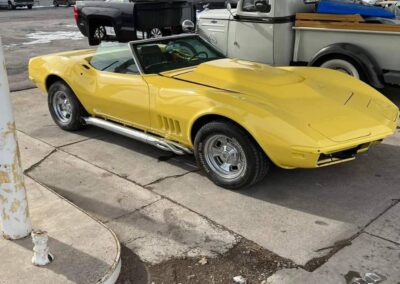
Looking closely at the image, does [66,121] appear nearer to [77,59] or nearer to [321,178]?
[77,59]

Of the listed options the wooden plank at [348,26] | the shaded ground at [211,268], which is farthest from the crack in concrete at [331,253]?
the wooden plank at [348,26]

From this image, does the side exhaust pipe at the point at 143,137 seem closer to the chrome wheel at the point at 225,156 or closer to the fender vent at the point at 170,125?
the fender vent at the point at 170,125

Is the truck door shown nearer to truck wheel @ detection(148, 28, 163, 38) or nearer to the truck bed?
the truck bed

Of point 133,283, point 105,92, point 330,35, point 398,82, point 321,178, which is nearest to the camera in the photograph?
point 133,283

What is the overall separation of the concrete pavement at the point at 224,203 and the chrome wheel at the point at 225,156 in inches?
7.5

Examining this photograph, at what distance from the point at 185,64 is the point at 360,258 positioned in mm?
2810

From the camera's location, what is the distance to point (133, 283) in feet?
9.78

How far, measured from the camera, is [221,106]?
3.94 metres

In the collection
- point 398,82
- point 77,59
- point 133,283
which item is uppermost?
point 77,59

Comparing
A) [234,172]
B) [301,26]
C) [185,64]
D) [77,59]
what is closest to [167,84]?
[185,64]

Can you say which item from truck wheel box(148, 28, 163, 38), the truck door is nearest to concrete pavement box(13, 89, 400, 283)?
the truck door

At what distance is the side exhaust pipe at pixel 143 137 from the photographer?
4.49 m

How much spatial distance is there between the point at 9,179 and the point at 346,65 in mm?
5276

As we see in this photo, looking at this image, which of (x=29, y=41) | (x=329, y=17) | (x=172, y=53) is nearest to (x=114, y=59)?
(x=172, y=53)
